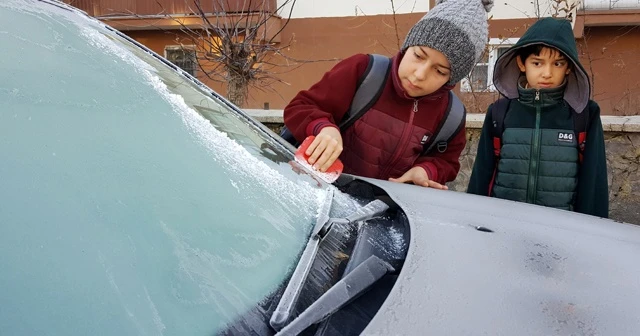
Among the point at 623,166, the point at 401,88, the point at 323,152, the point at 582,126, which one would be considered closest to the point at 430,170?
the point at 401,88

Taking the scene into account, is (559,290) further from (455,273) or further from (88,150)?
(88,150)

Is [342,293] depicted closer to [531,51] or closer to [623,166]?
[531,51]

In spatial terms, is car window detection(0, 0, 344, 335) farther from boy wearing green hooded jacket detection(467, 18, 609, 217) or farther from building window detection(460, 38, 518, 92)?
building window detection(460, 38, 518, 92)

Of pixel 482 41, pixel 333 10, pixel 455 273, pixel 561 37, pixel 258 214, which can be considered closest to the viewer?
pixel 455 273

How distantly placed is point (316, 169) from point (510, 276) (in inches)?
27.9

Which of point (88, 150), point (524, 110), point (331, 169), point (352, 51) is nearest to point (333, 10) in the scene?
point (352, 51)

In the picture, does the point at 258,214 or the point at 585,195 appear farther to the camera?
the point at 585,195

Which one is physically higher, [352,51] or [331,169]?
[352,51]

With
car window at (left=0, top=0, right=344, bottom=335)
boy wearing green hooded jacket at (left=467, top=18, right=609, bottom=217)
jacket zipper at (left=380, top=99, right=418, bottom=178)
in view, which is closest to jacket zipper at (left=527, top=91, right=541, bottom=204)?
boy wearing green hooded jacket at (left=467, top=18, right=609, bottom=217)

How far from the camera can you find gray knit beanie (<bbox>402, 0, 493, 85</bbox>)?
1771 millimetres

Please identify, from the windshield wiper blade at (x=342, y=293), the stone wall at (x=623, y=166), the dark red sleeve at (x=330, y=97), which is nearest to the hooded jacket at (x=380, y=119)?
the dark red sleeve at (x=330, y=97)

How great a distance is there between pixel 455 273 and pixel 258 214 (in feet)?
1.36

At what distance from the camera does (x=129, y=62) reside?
4.61 ft

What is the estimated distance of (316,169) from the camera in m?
1.57
